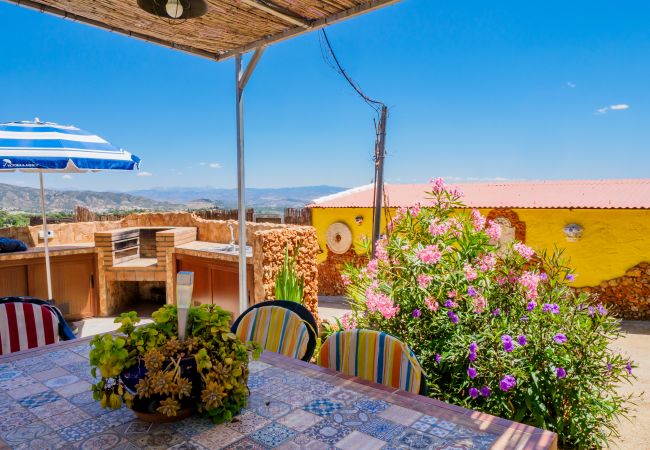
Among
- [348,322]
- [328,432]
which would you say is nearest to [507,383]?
[348,322]

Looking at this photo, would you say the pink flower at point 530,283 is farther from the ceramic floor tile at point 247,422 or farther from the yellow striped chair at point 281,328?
the ceramic floor tile at point 247,422

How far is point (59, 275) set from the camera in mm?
5582

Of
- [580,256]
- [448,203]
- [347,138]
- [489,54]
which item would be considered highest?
[489,54]

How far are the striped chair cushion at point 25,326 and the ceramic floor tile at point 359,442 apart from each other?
200cm

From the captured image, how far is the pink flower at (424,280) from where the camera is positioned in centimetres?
288

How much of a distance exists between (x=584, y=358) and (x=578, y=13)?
18.0m

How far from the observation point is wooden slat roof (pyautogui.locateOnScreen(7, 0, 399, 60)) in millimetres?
2615

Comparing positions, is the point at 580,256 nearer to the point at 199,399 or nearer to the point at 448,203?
the point at 448,203

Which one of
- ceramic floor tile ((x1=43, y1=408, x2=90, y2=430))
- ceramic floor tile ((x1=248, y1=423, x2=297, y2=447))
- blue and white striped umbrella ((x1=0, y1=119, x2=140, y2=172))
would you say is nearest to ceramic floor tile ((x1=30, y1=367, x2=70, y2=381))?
ceramic floor tile ((x1=43, y1=408, x2=90, y2=430))

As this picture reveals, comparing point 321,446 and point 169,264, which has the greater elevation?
point 321,446

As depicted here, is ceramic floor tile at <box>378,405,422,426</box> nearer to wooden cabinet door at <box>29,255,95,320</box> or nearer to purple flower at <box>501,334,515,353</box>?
purple flower at <box>501,334,515,353</box>

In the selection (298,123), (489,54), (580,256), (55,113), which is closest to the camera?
(580,256)

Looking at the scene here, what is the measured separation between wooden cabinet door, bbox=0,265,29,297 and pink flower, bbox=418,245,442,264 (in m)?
4.98

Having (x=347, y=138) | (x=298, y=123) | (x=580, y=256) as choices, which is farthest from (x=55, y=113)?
(x=580, y=256)
